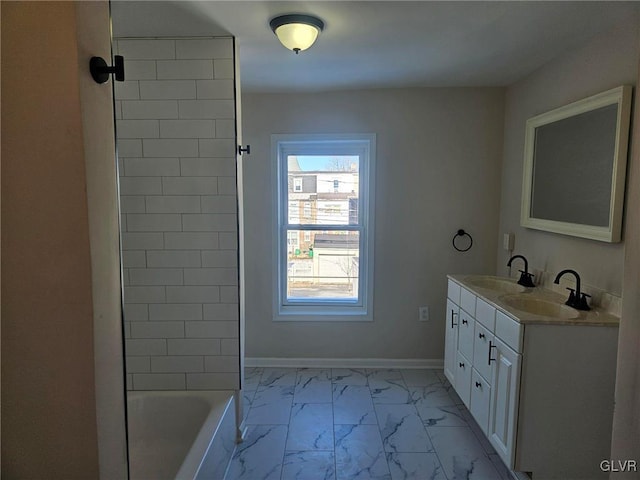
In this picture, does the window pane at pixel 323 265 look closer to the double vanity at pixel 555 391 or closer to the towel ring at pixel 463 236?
the towel ring at pixel 463 236

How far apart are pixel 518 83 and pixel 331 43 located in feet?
5.21

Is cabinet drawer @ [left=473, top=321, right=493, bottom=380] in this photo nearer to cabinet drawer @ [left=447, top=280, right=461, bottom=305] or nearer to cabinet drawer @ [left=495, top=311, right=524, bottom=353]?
cabinet drawer @ [left=495, top=311, right=524, bottom=353]

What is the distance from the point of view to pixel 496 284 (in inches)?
103

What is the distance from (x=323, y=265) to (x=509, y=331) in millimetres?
1764

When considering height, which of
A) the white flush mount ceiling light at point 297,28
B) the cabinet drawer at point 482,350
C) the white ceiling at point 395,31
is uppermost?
the white ceiling at point 395,31

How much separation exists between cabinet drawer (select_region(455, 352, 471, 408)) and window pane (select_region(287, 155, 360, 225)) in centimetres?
139

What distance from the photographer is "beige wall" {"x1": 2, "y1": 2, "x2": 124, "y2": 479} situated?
75 centimetres

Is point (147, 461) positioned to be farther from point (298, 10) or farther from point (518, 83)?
point (518, 83)

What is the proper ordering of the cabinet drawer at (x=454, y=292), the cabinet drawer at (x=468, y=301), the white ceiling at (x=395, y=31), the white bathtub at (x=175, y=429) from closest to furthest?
the white ceiling at (x=395, y=31)
the white bathtub at (x=175, y=429)
the cabinet drawer at (x=468, y=301)
the cabinet drawer at (x=454, y=292)

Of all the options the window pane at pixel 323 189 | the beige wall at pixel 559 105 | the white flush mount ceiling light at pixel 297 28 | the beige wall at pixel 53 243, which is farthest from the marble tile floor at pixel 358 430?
the white flush mount ceiling light at pixel 297 28

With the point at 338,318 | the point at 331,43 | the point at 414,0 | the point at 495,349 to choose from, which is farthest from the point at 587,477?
the point at 331,43

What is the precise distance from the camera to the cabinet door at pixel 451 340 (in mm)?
2664

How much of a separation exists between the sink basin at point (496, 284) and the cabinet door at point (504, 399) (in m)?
0.56

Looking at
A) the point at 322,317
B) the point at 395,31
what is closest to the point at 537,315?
the point at 395,31
